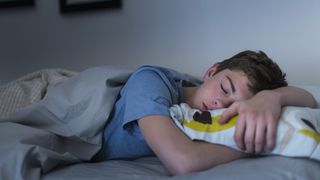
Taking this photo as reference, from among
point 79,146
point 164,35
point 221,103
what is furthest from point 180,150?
point 164,35

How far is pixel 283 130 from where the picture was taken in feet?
2.40

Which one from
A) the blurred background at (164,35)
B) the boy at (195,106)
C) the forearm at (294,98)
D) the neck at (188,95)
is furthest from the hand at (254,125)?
the blurred background at (164,35)

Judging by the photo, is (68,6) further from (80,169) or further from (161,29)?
(80,169)

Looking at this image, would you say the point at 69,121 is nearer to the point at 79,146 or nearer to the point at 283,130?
the point at 79,146

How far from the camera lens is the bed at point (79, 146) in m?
0.68

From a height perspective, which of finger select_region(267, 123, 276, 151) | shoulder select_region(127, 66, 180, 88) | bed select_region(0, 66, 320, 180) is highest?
shoulder select_region(127, 66, 180, 88)

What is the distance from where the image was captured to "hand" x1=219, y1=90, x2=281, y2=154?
72 centimetres

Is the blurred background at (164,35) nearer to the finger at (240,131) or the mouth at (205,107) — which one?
the mouth at (205,107)

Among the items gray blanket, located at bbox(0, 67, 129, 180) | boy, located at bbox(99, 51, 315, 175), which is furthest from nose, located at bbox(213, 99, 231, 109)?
gray blanket, located at bbox(0, 67, 129, 180)

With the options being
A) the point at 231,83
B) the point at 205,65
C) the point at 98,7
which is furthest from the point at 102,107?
the point at 98,7

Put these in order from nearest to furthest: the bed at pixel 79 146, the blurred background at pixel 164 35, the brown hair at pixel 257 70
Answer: the bed at pixel 79 146 < the brown hair at pixel 257 70 < the blurred background at pixel 164 35

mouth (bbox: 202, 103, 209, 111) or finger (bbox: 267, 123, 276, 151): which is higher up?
finger (bbox: 267, 123, 276, 151)

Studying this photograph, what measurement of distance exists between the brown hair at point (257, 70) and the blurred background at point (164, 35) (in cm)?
43

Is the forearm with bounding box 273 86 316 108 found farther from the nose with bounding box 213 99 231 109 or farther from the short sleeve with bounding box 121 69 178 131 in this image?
the short sleeve with bounding box 121 69 178 131
